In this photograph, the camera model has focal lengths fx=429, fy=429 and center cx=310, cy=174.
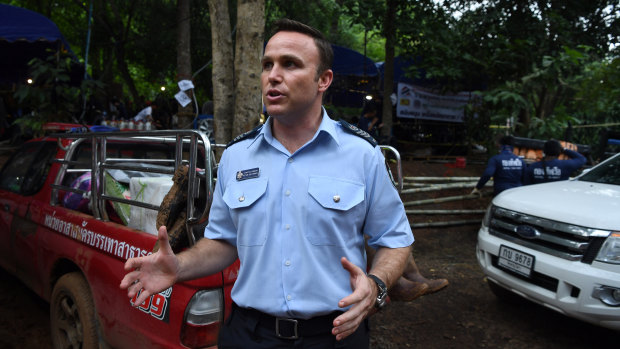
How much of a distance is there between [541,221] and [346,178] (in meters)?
3.02

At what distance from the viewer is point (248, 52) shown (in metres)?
4.00

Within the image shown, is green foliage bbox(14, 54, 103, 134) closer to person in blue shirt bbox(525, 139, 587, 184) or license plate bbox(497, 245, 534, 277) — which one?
license plate bbox(497, 245, 534, 277)

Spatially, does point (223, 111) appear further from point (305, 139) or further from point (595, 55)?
point (595, 55)

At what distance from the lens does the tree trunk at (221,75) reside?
4.66 metres

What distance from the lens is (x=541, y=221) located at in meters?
3.88

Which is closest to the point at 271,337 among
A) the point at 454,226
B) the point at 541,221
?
the point at 541,221

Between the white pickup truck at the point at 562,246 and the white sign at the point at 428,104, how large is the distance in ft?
23.3

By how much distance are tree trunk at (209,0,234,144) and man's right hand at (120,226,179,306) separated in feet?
10.4

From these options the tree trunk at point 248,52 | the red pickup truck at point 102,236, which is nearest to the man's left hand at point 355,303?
the red pickup truck at point 102,236

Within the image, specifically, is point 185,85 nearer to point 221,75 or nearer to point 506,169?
point 221,75

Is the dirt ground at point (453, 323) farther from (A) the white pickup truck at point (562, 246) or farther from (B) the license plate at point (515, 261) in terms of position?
(B) the license plate at point (515, 261)

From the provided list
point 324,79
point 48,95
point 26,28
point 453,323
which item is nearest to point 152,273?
point 324,79

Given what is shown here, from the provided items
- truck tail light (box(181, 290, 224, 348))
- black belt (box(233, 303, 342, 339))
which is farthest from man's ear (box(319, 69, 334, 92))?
truck tail light (box(181, 290, 224, 348))

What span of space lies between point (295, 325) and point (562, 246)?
10.0 ft
